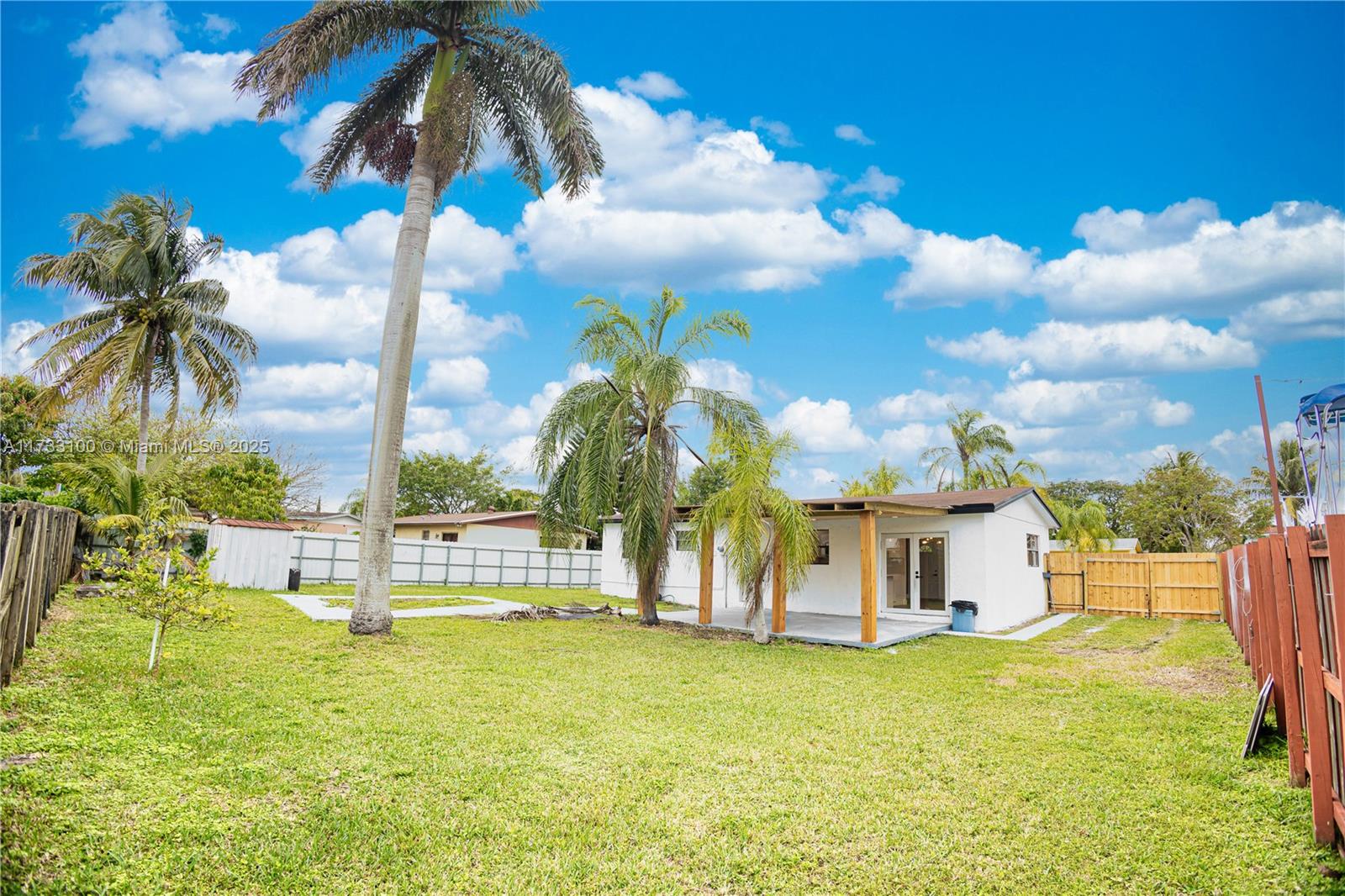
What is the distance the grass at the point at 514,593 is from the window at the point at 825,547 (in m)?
4.03

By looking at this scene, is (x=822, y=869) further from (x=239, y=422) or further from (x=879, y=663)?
(x=239, y=422)

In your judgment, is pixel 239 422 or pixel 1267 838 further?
pixel 239 422

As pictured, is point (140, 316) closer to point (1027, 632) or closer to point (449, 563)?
point (449, 563)

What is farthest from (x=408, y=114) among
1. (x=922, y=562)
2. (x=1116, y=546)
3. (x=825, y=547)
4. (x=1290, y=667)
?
(x=1116, y=546)

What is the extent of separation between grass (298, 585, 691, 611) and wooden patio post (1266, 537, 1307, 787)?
45.2 ft

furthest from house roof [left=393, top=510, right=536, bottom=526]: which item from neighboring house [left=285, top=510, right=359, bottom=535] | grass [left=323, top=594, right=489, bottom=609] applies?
grass [left=323, top=594, right=489, bottom=609]

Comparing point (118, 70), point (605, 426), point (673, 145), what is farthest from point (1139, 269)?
point (118, 70)

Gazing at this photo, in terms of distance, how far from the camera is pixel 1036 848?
3854 millimetres

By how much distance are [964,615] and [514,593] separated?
43.0 ft

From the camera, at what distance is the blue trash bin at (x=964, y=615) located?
46.9 feet

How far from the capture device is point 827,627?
44.7ft

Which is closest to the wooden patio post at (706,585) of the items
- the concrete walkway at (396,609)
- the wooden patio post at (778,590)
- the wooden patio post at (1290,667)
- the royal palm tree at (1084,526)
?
the wooden patio post at (778,590)

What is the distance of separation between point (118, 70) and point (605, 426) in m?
10.3

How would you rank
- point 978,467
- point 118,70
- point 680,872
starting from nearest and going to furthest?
point 680,872, point 118,70, point 978,467
